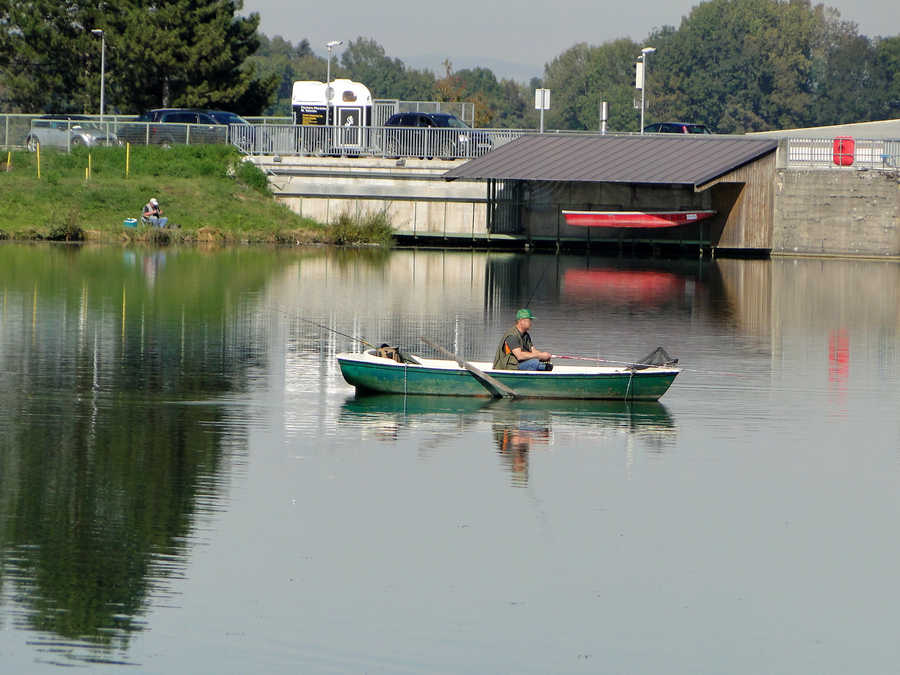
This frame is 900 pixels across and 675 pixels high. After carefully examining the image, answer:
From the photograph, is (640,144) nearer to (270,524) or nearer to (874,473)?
(874,473)

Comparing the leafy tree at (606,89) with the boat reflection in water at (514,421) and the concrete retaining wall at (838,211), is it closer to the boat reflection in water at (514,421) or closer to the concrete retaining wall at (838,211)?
the concrete retaining wall at (838,211)

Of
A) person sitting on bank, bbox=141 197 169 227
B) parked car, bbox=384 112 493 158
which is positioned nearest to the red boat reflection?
parked car, bbox=384 112 493 158

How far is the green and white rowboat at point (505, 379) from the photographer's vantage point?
71.3 ft

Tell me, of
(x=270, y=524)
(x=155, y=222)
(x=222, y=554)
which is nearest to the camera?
(x=222, y=554)

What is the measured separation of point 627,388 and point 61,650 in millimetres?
12366

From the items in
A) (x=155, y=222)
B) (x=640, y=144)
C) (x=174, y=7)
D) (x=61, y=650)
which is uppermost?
(x=174, y=7)

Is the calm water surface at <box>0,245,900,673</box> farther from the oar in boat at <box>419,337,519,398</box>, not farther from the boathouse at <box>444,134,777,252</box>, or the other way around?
the boathouse at <box>444,134,777,252</box>

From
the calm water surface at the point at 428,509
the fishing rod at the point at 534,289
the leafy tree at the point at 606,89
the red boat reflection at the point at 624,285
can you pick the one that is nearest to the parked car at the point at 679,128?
the red boat reflection at the point at 624,285

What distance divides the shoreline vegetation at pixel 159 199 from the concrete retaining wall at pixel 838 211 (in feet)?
52.8

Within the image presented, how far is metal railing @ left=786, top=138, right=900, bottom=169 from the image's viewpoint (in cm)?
5669

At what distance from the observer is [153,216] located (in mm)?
55844

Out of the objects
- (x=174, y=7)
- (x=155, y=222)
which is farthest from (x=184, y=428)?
(x=174, y=7)

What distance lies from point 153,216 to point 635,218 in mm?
18952

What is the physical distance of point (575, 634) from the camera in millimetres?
12117
